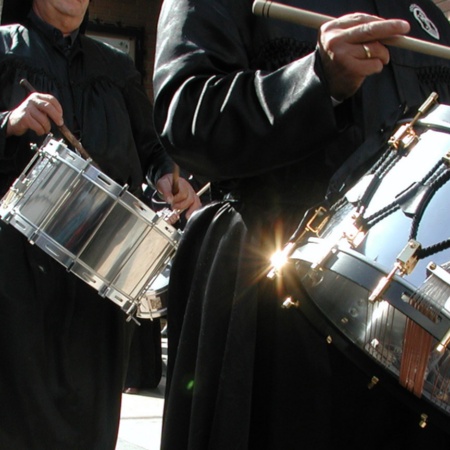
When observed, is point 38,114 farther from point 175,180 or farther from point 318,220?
point 318,220

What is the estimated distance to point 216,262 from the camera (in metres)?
1.55

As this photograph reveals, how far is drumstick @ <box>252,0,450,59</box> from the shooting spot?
1340 millimetres

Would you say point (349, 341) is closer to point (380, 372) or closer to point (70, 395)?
point (380, 372)

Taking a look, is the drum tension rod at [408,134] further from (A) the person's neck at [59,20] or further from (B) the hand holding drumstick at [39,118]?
(A) the person's neck at [59,20]

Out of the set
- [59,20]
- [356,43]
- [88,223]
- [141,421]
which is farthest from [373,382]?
[141,421]

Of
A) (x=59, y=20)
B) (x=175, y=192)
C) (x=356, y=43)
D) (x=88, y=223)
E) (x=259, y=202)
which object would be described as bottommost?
(x=259, y=202)

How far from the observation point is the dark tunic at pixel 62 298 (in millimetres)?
2830

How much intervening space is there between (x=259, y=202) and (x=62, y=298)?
144cm

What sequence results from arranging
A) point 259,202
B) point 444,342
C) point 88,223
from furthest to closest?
point 88,223 → point 259,202 → point 444,342

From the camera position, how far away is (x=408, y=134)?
1.34m

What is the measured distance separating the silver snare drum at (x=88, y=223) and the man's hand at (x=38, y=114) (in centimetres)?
5

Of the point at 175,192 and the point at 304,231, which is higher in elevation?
the point at 175,192

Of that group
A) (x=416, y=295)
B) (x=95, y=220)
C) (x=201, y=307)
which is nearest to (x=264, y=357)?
(x=201, y=307)

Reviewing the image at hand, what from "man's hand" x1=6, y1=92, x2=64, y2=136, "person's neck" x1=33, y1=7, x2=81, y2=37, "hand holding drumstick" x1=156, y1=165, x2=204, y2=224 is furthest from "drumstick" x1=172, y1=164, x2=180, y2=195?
"person's neck" x1=33, y1=7, x2=81, y2=37
